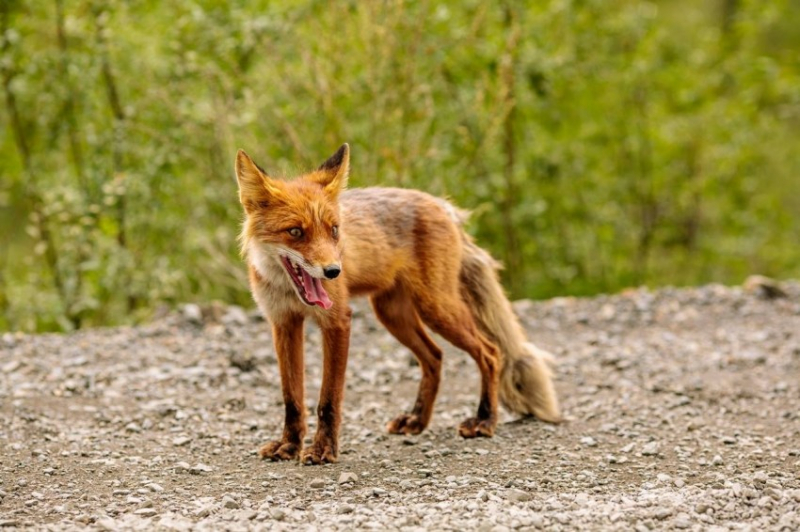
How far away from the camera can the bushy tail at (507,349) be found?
5.40m

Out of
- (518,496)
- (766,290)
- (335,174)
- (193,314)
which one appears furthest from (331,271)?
(766,290)

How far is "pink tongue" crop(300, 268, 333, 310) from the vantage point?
4336 mm

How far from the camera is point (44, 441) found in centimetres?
479

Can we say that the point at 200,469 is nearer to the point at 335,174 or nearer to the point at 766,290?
the point at 335,174

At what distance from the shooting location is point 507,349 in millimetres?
5445

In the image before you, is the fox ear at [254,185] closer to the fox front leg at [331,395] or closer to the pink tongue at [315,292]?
the pink tongue at [315,292]

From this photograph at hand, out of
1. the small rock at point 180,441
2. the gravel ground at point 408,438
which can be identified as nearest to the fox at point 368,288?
the gravel ground at point 408,438

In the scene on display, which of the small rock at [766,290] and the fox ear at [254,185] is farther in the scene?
the small rock at [766,290]

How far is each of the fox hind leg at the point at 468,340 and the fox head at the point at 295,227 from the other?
800mm

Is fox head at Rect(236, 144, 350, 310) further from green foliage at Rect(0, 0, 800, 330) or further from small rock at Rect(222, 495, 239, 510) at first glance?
green foliage at Rect(0, 0, 800, 330)

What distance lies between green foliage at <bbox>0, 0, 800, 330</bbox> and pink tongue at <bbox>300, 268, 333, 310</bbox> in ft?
10.6

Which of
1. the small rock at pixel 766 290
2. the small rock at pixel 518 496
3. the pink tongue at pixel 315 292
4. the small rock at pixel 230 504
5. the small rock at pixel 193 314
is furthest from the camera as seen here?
the small rock at pixel 766 290

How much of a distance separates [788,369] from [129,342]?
4.77 meters

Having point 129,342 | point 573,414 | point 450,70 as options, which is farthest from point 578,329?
point 129,342
